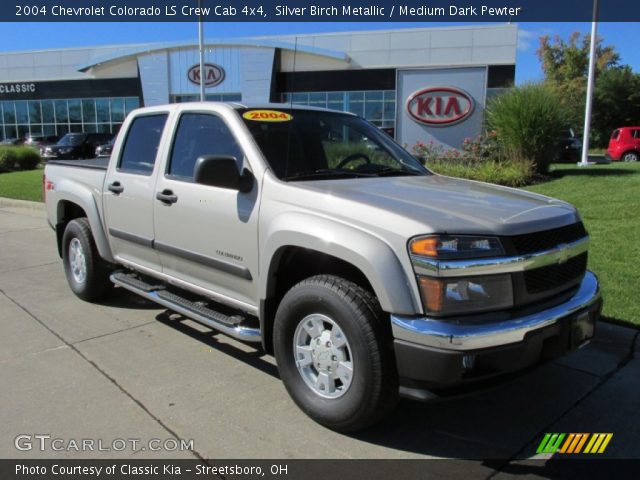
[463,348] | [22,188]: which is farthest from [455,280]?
[22,188]

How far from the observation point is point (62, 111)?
42.5 metres

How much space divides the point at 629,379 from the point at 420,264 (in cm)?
220

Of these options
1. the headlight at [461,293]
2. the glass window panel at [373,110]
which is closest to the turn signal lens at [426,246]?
the headlight at [461,293]

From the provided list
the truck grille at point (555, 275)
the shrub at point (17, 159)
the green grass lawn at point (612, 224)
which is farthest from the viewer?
the shrub at point (17, 159)

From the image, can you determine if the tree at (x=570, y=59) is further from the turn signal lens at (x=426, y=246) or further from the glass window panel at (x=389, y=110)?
the turn signal lens at (x=426, y=246)

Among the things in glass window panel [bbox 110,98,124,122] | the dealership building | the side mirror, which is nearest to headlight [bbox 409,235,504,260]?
the side mirror

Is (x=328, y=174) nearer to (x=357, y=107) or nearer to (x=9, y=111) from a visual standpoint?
(x=357, y=107)

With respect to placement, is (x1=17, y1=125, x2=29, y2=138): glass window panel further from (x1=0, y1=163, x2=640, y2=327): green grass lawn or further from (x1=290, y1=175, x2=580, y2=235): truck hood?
(x1=290, y1=175, x2=580, y2=235): truck hood

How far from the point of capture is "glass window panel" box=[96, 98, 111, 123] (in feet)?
131

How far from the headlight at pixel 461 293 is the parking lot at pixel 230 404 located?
46cm

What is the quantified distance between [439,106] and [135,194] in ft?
86.2

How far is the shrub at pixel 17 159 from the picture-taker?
76.9ft

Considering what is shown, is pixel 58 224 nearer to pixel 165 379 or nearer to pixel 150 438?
pixel 165 379

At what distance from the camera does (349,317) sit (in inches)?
110
